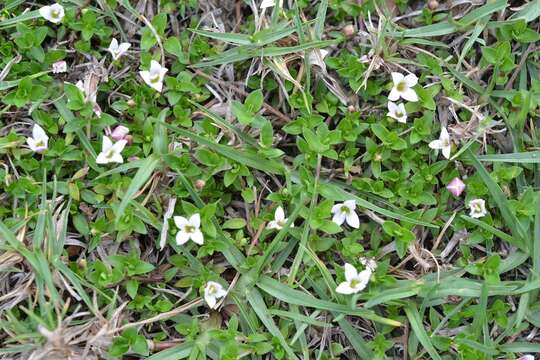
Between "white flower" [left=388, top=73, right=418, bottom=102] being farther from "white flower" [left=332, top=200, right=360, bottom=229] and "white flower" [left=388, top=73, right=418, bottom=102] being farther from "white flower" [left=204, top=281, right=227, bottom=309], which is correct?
"white flower" [left=204, top=281, right=227, bottom=309]

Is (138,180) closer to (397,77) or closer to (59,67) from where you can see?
(59,67)

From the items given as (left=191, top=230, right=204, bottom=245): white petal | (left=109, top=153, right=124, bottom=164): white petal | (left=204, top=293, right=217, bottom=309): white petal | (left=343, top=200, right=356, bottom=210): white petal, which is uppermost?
(left=109, top=153, right=124, bottom=164): white petal

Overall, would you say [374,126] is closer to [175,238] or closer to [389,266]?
[389,266]

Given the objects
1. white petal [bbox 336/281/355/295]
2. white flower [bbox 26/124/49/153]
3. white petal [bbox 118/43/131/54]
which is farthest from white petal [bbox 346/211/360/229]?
white flower [bbox 26/124/49/153]

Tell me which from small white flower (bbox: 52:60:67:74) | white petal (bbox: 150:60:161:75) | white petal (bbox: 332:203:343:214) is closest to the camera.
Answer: white petal (bbox: 332:203:343:214)

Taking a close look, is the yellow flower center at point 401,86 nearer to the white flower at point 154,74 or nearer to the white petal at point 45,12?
the white flower at point 154,74

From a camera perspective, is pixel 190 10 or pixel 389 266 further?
pixel 190 10

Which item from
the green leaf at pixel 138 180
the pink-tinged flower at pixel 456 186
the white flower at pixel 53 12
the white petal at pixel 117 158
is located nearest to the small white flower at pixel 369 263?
the pink-tinged flower at pixel 456 186

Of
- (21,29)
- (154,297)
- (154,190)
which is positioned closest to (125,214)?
(154,190)

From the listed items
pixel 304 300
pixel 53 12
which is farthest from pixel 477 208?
pixel 53 12
